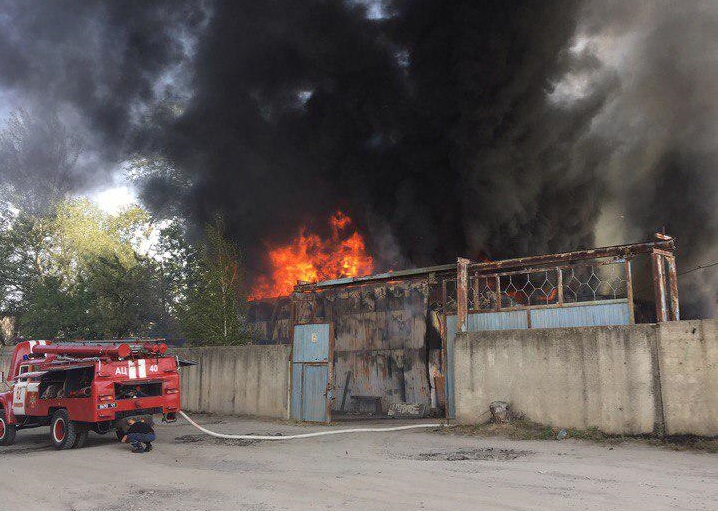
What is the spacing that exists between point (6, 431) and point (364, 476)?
30.1 feet

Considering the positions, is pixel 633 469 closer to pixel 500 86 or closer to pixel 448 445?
pixel 448 445

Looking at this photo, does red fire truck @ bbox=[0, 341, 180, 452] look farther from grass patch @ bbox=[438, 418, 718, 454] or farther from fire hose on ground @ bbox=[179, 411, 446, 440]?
grass patch @ bbox=[438, 418, 718, 454]

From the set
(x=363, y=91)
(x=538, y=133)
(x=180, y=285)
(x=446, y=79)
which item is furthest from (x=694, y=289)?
(x=180, y=285)

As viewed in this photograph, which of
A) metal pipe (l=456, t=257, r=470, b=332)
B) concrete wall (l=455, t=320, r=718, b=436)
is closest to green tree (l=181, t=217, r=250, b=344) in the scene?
metal pipe (l=456, t=257, r=470, b=332)

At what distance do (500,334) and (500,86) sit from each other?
1810cm

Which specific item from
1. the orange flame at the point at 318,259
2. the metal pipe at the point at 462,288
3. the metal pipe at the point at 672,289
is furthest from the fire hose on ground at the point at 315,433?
the orange flame at the point at 318,259

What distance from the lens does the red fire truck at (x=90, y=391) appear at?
10930 millimetres

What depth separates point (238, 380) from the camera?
17062 mm

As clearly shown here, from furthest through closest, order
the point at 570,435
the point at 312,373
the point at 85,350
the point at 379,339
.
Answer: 1. the point at 379,339
2. the point at 312,373
3. the point at 85,350
4. the point at 570,435

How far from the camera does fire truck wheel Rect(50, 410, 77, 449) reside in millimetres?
11219

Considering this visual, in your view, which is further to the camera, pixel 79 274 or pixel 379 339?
pixel 79 274

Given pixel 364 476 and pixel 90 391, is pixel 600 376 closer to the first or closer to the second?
pixel 364 476

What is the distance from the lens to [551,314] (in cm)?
1298

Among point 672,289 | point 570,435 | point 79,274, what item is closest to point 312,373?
point 570,435
